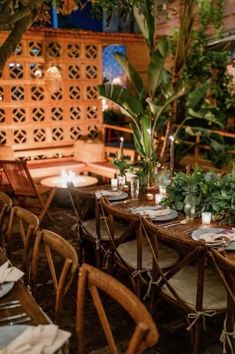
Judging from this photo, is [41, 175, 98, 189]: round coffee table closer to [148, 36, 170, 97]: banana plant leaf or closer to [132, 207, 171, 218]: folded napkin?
[148, 36, 170, 97]: banana plant leaf

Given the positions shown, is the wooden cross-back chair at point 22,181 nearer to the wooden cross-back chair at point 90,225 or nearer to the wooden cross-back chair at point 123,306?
the wooden cross-back chair at point 90,225

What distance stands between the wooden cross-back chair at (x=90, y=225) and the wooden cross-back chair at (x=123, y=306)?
1.53 metres

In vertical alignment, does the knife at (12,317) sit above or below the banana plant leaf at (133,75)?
below

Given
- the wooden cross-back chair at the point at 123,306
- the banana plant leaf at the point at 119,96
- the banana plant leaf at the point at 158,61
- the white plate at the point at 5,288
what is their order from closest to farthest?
the wooden cross-back chair at the point at 123,306 < the white plate at the point at 5,288 < the banana plant leaf at the point at 158,61 < the banana plant leaf at the point at 119,96

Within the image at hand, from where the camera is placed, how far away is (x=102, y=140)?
7.75 meters

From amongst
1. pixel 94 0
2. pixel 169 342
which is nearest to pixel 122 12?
pixel 94 0

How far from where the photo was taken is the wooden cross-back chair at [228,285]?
6.42 feet

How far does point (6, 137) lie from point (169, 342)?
17.0ft

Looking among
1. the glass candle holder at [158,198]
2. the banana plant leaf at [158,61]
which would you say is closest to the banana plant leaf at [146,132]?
the banana plant leaf at [158,61]

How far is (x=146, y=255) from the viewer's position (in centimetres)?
296

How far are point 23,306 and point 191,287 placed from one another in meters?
1.17

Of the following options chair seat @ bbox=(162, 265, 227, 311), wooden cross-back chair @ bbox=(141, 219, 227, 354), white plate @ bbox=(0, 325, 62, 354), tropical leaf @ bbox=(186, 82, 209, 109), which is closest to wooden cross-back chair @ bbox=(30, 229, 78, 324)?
white plate @ bbox=(0, 325, 62, 354)

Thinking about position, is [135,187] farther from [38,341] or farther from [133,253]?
[38,341]

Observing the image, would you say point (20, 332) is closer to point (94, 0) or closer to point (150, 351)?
point (150, 351)
